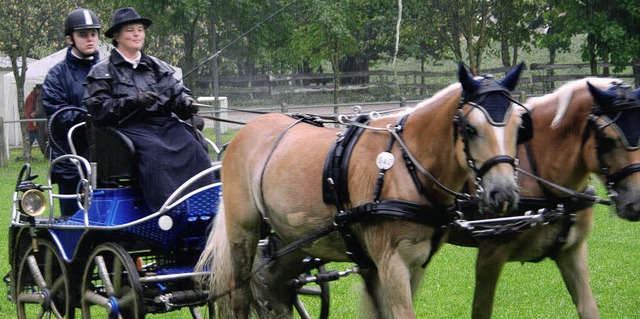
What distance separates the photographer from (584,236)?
4949 mm

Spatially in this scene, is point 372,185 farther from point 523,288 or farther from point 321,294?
point 523,288

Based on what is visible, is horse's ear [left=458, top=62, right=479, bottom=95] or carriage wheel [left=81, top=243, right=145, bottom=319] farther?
carriage wheel [left=81, top=243, right=145, bottom=319]

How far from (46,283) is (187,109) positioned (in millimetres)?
1577

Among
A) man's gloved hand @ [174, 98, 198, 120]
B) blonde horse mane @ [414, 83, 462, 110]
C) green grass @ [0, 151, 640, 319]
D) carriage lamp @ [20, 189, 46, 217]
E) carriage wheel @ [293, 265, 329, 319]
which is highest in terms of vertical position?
blonde horse mane @ [414, 83, 462, 110]

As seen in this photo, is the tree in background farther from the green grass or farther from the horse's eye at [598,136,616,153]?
the horse's eye at [598,136,616,153]

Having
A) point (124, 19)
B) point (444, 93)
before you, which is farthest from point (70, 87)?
point (444, 93)

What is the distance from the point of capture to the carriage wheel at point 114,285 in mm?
5125

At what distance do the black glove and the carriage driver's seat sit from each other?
217 mm

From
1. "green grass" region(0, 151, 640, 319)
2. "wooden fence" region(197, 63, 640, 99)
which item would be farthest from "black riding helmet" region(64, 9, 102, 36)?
"wooden fence" region(197, 63, 640, 99)

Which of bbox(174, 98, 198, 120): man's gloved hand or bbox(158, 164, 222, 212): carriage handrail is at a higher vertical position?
bbox(174, 98, 198, 120): man's gloved hand

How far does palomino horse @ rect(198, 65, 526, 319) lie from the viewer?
13.4 feet

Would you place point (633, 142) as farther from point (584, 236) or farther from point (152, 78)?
point (152, 78)

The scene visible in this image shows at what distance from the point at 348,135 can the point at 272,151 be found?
0.65m

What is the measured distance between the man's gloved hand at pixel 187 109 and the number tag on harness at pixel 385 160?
1772 millimetres
